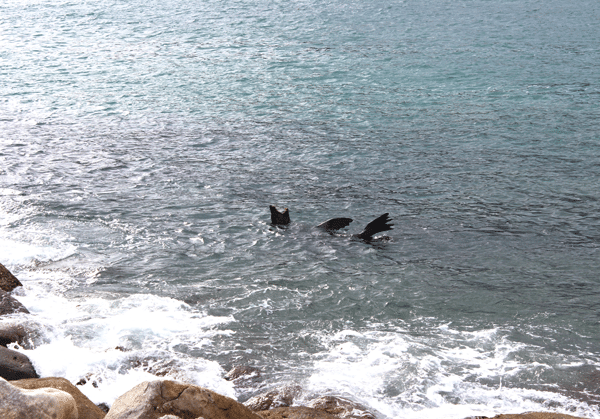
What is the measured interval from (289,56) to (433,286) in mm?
24208

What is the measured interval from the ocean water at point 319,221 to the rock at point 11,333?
0.63 feet

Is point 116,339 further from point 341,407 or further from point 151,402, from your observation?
point 341,407

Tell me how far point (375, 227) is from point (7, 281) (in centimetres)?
756

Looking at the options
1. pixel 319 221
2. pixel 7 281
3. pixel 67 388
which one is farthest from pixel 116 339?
pixel 319 221

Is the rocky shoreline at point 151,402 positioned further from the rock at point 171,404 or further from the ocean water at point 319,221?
the ocean water at point 319,221

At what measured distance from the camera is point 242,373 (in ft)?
26.4

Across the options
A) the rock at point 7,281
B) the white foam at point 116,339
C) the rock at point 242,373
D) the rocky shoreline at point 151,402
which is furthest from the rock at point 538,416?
the rock at point 7,281

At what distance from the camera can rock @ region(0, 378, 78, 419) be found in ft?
17.6

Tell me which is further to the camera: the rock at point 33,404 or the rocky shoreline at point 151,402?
the rocky shoreline at point 151,402

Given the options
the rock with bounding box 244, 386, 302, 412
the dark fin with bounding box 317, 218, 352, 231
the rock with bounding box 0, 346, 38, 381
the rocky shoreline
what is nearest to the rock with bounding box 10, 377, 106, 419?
the rocky shoreline

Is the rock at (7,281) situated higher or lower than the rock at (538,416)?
higher

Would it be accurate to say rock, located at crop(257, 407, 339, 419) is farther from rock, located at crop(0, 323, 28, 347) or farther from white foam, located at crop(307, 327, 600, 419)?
rock, located at crop(0, 323, 28, 347)

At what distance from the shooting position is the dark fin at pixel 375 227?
12.4 meters

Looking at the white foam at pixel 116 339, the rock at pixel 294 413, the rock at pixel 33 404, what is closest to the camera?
Answer: the rock at pixel 33 404
